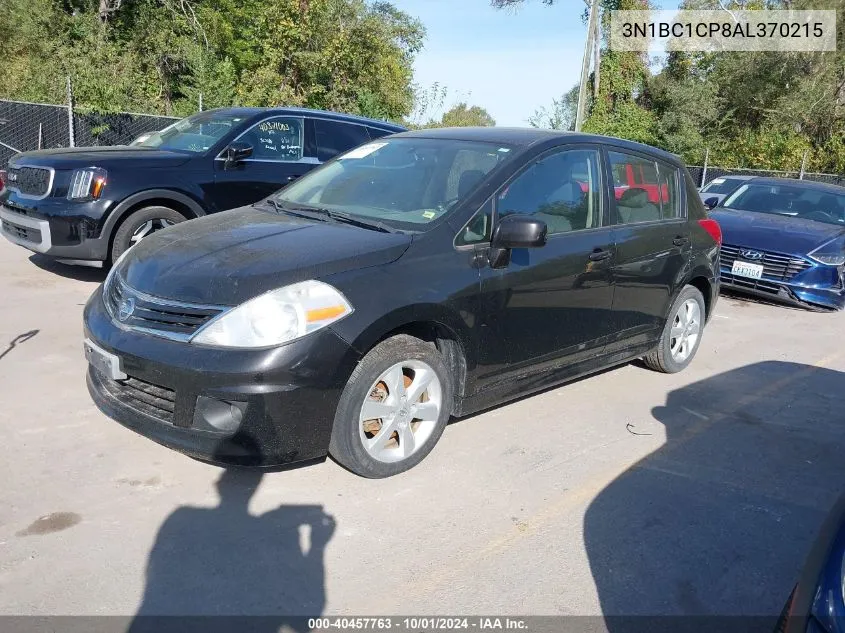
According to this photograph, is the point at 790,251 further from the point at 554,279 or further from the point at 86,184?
the point at 86,184

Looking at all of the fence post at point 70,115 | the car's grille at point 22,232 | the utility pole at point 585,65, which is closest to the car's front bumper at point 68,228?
the car's grille at point 22,232

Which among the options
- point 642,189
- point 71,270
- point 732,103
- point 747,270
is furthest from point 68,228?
point 732,103

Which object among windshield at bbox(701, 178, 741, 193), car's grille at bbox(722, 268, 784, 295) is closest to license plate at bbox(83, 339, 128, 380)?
car's grille at bbox(722, 268, 784, 295)

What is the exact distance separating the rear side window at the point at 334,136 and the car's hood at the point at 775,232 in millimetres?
4546

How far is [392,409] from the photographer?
372cm

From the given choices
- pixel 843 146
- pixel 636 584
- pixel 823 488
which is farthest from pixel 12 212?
pixel 843 146

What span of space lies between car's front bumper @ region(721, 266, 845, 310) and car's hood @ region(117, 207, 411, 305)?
21.4 feet

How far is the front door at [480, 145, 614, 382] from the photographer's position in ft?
13.7

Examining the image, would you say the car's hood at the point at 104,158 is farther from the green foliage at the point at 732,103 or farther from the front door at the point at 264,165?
the green foliage at the point at 732,103

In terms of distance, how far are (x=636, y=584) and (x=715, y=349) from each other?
433 centimetres

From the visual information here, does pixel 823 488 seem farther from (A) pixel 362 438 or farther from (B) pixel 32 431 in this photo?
(B) pixel 32 431

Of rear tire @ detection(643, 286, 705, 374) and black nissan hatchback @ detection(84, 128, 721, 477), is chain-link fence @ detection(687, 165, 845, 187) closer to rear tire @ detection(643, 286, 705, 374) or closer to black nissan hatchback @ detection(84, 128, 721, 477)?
rear tire @ detection(643, 286, 705, 374)

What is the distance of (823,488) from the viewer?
4.16 metres

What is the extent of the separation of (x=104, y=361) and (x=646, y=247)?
11.5ft
